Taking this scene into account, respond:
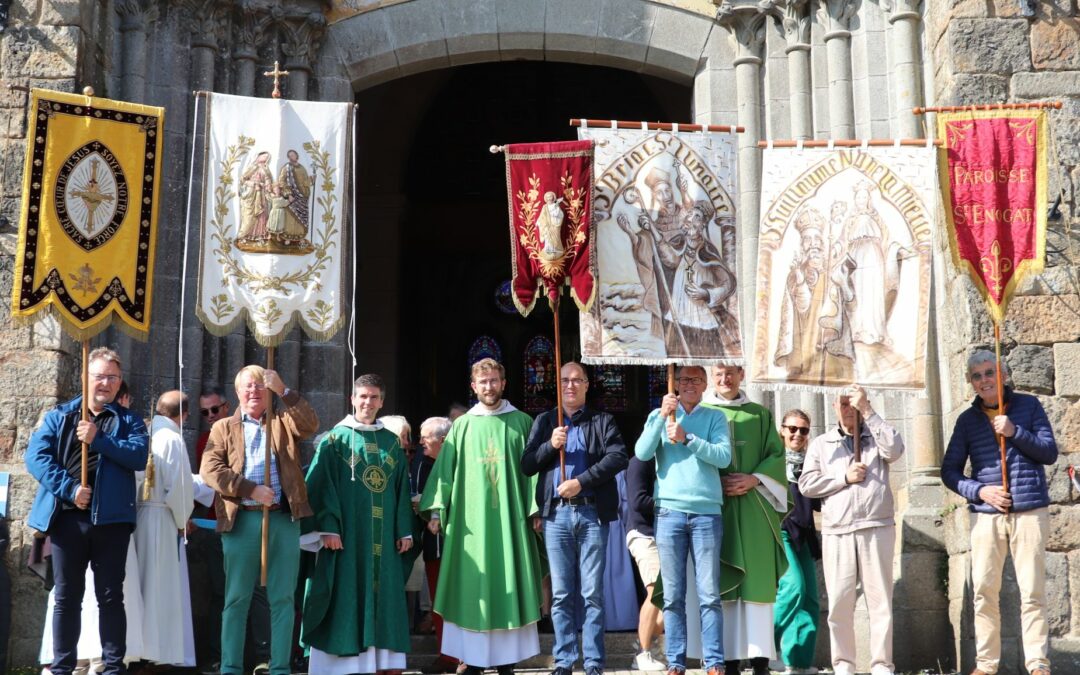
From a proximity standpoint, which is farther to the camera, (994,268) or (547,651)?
(547,651)

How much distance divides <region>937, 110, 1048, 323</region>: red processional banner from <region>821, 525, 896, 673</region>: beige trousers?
1.59 metres

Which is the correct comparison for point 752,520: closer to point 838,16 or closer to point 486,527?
point 486,527

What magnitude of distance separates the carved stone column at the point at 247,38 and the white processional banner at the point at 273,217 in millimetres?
2174

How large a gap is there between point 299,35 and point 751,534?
5232mm

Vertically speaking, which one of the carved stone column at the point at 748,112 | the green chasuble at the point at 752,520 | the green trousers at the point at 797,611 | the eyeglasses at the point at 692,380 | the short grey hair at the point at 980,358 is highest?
the carved stone column at the point at 748,112

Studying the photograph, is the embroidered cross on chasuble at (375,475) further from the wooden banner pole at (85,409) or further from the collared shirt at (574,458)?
the wooden banner pole at (85,409)

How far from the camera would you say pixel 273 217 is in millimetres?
8695

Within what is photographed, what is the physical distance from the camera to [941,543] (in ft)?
31.4

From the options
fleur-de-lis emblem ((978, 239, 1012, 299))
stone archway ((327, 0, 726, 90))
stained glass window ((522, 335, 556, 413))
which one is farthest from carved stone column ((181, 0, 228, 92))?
stained glass window ((522, 335, 556, 413))

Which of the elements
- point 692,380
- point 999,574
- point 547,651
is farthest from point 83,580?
point 999,574

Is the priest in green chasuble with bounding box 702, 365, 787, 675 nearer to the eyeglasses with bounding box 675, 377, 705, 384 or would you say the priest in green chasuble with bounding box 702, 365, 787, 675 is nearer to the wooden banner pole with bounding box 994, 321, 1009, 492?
the eyeglasses with bounding box 675, 377, 705, 384

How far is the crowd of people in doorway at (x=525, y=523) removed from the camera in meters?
8.12

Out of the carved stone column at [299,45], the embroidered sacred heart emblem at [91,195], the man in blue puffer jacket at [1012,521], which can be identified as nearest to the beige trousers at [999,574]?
the man in blue puffer jacket at [1012,521]

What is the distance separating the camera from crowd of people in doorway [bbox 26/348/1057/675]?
812 cm
